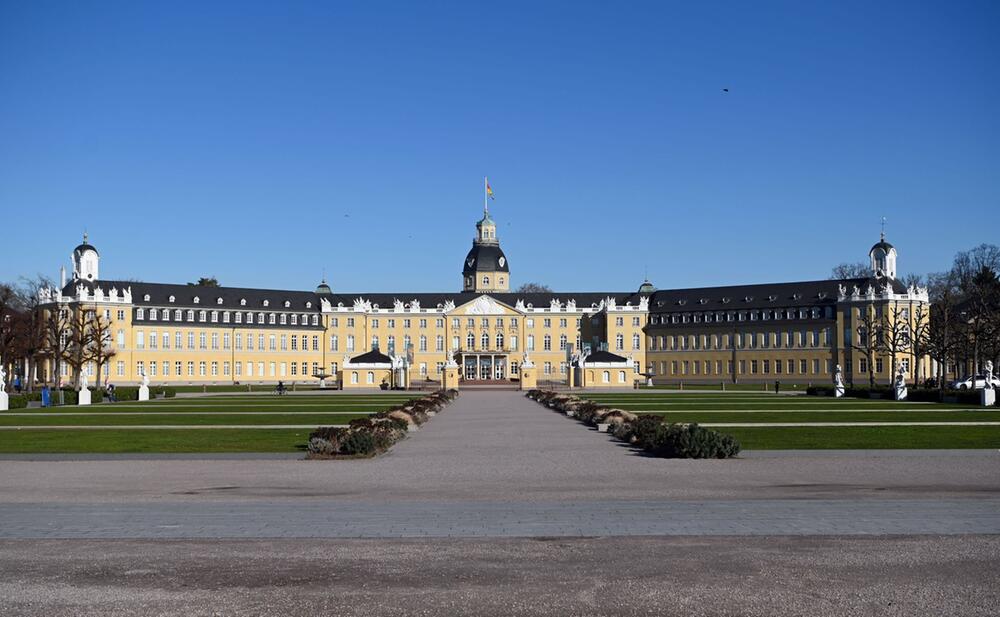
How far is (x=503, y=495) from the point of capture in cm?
1941

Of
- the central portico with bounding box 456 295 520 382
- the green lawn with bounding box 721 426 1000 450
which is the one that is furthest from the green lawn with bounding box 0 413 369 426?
the central portico with bounding box 456 295 520 382

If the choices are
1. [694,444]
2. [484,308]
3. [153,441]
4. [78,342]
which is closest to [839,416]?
[694,444]

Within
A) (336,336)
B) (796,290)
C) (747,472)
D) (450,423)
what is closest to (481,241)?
(336,336)

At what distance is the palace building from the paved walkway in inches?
3229

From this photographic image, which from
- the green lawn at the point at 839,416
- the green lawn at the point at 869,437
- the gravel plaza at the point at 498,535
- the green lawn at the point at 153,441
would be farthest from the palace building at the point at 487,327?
the gravel plaza at the point at 498,535

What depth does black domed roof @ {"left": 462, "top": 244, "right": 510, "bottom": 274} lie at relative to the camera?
149 metres

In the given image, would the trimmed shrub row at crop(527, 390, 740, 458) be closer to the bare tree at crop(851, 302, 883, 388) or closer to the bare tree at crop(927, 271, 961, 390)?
the bare tree at crop(927, 271, 961, 390)

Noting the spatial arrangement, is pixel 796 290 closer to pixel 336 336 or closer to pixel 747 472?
pixel 336 336

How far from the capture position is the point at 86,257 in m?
125

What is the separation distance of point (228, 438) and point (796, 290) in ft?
342

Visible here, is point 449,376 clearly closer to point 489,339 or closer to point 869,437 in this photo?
point 489,339

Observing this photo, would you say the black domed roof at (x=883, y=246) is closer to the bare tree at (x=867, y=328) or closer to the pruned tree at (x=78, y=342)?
the bare tree at (x=867, y=328)

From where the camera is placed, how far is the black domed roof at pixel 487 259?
148625 mm

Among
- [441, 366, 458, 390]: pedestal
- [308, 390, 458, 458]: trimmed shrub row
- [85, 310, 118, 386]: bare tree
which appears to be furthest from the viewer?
[441, 366, 458, 390]: pedestal
